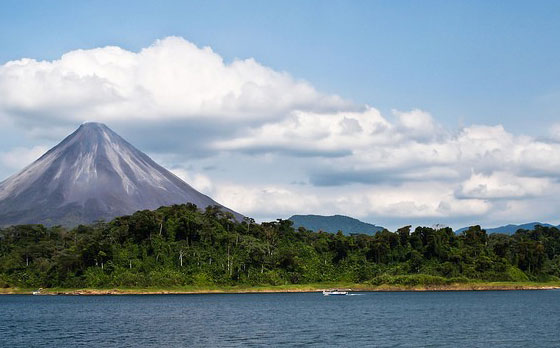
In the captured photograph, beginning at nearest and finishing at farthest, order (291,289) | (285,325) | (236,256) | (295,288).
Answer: (285,325) → (291,289) → (295,288) → (236,256)

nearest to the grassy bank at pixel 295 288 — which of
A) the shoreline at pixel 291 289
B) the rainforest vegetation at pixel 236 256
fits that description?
the shoreline at pixel 291 289

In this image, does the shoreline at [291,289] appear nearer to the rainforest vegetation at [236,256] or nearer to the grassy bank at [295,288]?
the grassy bank at [295,288]

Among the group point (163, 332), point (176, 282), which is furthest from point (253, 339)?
point (176, 282)

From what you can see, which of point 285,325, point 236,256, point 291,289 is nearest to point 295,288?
point 291,289

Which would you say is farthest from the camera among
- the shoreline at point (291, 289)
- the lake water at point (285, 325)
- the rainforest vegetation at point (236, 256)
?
the rainforest vegetation at point (236, 256)

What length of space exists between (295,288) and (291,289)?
3.27ft

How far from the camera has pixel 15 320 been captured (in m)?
79.2

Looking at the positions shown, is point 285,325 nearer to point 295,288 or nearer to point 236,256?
point 295,288

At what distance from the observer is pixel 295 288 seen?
142500mm

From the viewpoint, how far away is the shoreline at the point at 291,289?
133 m

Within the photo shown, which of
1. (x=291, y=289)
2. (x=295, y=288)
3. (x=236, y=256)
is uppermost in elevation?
(x=236, y=256)

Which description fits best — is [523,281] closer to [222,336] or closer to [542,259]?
[542,259]

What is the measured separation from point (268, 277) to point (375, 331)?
7965 centimetres

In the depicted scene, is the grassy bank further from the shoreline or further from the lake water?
the lake water
